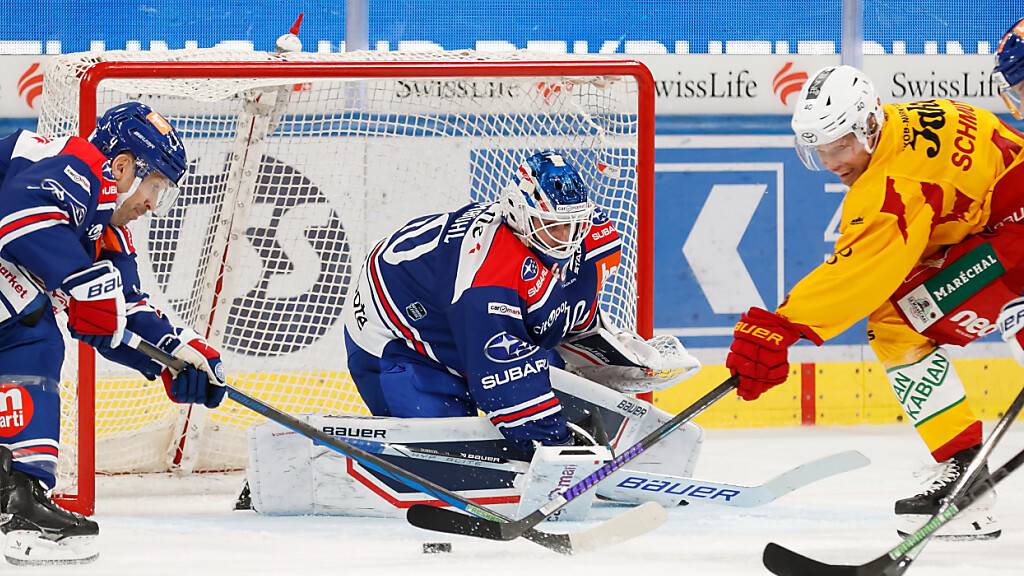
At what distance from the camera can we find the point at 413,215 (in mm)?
4480

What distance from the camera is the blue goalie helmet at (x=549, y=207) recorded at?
3.16 m

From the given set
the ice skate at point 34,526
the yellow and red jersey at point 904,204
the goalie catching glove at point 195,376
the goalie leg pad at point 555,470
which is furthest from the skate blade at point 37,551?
the yellow and red jersey at point 904,204

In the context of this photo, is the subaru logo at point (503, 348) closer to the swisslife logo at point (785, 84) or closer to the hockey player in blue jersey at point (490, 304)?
the hockey player in blue jersey at point (490, 304)

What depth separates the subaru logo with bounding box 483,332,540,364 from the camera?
3152 mm

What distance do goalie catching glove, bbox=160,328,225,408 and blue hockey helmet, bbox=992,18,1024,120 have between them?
1.74m

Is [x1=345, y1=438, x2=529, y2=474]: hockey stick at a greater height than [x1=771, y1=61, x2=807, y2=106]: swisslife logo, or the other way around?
[x1=771, y1=61, x2=807, y2=106]: swisslife logo

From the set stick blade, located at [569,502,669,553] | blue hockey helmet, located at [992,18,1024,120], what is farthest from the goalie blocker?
blue hockey helmet, located at [992,18,1024,120]

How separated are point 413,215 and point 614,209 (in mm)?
668

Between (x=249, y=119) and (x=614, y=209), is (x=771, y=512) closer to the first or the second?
(x=614, y=209)

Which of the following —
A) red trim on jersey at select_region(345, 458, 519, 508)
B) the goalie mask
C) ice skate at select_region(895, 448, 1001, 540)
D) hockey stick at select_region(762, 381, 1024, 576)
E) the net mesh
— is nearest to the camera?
hockey stick at select_region(762, 381, 1024, 576)

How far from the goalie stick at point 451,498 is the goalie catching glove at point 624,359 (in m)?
0.57

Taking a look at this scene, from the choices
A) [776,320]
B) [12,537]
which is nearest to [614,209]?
[776,320]

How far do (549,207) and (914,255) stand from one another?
775mm

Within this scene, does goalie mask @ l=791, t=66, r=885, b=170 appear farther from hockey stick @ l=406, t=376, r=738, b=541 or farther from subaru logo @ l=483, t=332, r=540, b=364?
subaru logo @ l=483, t=332, r=540, b=364
